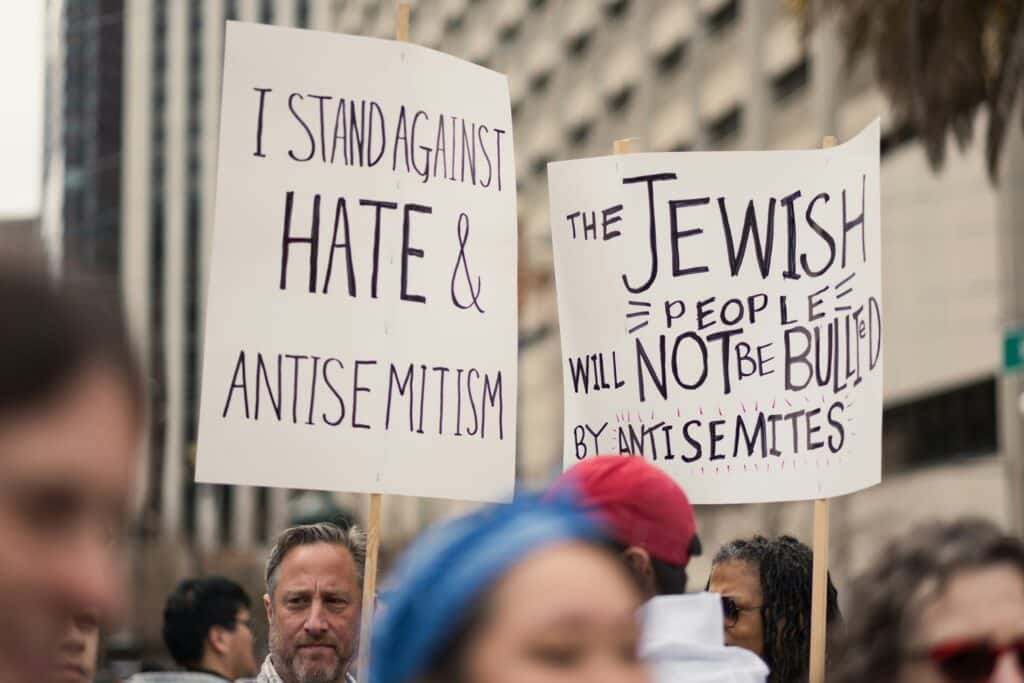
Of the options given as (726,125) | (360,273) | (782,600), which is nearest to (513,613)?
(782,600)

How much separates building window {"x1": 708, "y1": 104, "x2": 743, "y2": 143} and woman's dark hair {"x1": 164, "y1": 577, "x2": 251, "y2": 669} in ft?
90.4

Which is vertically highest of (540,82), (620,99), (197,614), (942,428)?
(540,82)

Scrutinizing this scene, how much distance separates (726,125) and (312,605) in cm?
3034

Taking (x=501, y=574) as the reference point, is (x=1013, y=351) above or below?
above

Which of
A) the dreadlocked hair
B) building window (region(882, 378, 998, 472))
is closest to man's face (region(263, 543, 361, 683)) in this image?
the dreadlocked hair

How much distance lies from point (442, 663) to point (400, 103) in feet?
12.5

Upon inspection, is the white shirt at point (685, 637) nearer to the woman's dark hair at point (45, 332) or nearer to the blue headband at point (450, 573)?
the blue headband at point (450, 573)

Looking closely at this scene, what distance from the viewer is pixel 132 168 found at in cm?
10294

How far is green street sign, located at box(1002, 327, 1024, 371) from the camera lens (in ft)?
34.1

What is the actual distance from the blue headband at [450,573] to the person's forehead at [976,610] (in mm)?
571

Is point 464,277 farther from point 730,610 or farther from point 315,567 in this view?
point 730,610

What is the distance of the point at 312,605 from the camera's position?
488cm

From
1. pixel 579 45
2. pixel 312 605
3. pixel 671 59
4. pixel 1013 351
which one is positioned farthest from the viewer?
pixel 579 45

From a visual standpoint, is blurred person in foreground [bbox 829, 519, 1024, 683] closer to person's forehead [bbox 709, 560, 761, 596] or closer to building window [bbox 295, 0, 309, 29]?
person's forehead [bbox 709, 560, 761, 596]
